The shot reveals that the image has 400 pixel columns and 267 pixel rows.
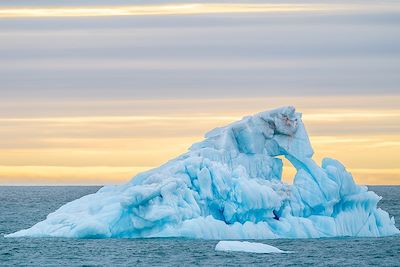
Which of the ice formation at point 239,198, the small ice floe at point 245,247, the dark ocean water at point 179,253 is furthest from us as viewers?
the ice formation at point 239,198

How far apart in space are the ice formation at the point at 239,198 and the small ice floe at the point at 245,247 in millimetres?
1295

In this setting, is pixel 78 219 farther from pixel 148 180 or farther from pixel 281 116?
pixel 281 116

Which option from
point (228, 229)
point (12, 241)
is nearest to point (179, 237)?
point (228, 229)

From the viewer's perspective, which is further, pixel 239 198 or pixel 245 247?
pixel 239 198

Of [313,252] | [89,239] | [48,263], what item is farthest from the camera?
[89,239]

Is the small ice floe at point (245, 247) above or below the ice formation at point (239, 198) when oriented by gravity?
below

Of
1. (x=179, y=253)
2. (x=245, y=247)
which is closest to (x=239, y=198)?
(x=245, y=247)

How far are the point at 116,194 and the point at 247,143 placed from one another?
665cm

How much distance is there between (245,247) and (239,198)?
2189 mm

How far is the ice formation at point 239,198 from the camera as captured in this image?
5047 cm

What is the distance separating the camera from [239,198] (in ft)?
165

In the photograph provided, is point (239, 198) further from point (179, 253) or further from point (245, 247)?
point (179, 253)

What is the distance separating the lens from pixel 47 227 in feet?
177

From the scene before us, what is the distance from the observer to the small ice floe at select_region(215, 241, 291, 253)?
162 ft
